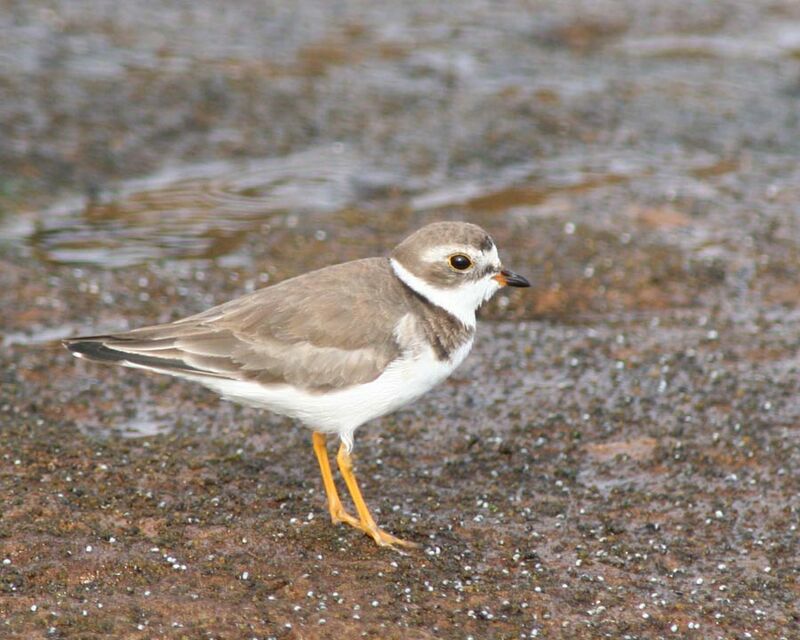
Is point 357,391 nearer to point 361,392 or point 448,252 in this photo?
point 361,392

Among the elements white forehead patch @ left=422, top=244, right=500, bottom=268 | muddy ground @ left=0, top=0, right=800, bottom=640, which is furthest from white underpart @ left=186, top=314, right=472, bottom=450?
muddy ground @ left=0, top=0, right=800, bottom=640

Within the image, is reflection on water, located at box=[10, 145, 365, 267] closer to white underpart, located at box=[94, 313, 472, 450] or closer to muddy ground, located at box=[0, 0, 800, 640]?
muddy ground, located at box=[0, 0, 800, 640]

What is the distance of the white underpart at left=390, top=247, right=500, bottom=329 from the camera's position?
253 inches

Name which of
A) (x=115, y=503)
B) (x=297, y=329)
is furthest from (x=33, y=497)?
(x=297, y=329)

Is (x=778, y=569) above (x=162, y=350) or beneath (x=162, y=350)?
beneath

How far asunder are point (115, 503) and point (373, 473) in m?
1.56

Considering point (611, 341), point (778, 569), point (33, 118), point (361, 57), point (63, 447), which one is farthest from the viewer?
point (361, 57)

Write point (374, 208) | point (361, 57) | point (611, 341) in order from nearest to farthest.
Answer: point (611, 341)
point (374, 208)
point (361, 57)

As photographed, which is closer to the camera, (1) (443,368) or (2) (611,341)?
(1) (443,368)

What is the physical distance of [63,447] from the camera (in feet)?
22.7

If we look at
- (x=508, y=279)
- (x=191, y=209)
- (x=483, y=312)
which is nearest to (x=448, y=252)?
(x=508, y=279)

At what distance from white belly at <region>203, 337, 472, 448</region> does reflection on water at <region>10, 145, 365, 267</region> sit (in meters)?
4.03

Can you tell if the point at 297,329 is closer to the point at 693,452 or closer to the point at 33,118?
the point at 693,452

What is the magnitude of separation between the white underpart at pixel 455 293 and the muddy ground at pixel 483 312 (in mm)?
1098
